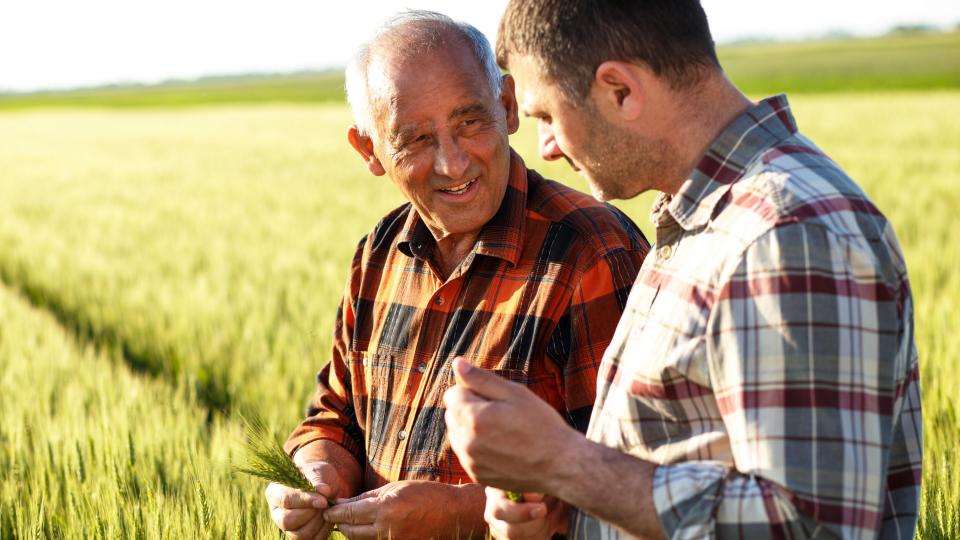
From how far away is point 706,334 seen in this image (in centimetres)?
116

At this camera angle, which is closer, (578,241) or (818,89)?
(578,241)

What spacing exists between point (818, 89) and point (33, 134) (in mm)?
31414

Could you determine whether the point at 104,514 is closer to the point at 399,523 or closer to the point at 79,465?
the point at 79,465

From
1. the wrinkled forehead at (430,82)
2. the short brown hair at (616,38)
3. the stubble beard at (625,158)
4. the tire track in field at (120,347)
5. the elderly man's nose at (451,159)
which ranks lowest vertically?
the tire track in field at (120,347)

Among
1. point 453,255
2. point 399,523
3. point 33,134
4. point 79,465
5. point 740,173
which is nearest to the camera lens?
point 740,173

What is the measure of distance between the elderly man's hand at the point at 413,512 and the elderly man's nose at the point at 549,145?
68cm

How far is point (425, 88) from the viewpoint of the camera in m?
1.94

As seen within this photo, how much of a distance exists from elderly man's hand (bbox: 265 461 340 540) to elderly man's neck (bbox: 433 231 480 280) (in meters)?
0.49

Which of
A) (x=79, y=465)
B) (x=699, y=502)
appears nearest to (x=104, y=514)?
(x=79, y=465)

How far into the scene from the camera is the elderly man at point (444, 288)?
1.83 meters

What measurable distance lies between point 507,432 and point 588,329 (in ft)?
1.95

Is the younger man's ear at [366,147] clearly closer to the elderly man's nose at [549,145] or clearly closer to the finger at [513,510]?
the elderly man's nose at [549,145]

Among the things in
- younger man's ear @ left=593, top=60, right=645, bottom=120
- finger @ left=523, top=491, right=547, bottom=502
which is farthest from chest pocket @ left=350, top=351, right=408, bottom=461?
younger man's ear @ left=593, top=60, right=645, bottom=120

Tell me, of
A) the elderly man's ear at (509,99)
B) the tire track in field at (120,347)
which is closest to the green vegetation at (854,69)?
the tire track in field at (120,347)
